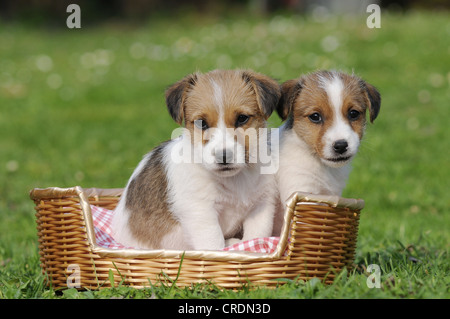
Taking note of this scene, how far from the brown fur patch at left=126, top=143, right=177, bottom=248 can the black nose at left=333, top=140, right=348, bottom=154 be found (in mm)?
1166

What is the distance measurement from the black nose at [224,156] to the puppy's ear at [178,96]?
46cm

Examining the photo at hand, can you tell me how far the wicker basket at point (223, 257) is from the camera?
12.5 ft

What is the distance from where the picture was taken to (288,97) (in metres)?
4.30

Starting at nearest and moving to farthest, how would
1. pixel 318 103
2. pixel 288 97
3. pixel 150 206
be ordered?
pixel 318 103 < pixel 288 97 < pixel 150 206

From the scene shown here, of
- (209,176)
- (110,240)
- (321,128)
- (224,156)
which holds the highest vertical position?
(321,128)

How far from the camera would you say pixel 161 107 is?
Answer: 11516 mm

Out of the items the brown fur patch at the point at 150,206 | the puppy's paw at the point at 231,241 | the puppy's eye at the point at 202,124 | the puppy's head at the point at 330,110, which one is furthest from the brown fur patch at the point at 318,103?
the brown fur patch at the point at 150,206

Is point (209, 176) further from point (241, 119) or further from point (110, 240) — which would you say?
point (110, 240)

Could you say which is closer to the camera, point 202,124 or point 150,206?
point 202,124

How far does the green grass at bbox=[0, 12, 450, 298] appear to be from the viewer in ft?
14.8

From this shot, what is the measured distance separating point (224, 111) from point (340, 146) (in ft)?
2.53

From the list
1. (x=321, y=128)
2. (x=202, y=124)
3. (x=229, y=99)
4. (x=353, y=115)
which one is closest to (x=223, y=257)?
(x=202, y=124)

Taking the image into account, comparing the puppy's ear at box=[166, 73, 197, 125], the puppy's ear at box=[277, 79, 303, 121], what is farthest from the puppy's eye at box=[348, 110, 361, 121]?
the puppy's ear at box=[166, 73, 197, 125]
